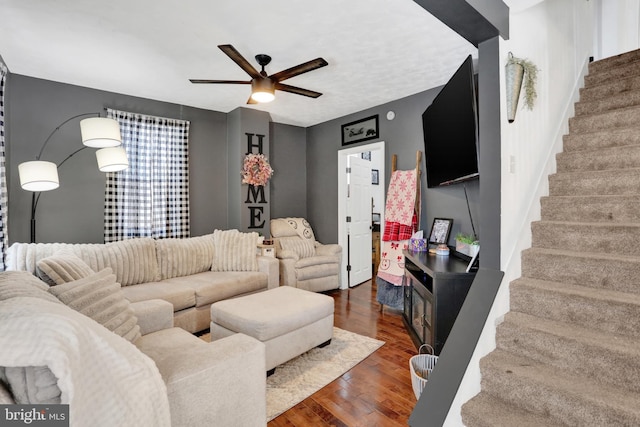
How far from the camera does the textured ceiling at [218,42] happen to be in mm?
2176

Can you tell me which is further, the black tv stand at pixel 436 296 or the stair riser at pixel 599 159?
the black tv stand at pixel 436 296

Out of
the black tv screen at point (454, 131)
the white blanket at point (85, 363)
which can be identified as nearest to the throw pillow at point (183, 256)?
the white blanket at point (85, 363)

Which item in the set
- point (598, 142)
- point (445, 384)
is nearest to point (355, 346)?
point (445, 384)

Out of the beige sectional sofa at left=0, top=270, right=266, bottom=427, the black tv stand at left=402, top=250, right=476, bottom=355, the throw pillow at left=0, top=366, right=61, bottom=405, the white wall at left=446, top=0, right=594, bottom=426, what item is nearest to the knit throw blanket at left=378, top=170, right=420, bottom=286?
the black tv stand at left=402, top=250, right=476, bottom=355

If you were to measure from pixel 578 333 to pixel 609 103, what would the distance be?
203 cm

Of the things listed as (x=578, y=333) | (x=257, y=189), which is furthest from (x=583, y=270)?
(x=257, y=189)

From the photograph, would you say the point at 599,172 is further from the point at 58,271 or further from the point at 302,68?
the point at 58,271

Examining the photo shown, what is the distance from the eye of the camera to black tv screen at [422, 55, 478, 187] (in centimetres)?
238

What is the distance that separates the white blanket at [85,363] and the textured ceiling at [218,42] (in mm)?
2049

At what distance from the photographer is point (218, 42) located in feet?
8.59

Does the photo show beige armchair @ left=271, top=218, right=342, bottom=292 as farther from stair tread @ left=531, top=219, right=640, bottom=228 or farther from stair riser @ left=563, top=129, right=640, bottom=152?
stair riser @ left=563, top=129, right=640, bottom=152

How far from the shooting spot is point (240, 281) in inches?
135

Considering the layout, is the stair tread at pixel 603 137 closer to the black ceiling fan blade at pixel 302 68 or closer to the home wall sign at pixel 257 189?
the black ceiling fan blade at pixel 302 68

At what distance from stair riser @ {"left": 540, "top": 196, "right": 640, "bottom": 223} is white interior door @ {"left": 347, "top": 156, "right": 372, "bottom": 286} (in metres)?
2.84
